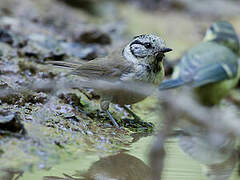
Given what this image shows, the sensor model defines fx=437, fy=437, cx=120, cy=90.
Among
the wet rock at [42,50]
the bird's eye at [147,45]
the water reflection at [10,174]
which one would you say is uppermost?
the bird's eye at [147,45]

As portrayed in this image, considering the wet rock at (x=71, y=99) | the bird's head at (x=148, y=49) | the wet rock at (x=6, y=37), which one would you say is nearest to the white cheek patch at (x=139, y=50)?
the bird's head at (x=148, y=49)

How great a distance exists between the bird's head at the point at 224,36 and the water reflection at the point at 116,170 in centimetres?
309

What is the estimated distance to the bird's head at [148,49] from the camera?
464cm

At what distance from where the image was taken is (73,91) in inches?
197

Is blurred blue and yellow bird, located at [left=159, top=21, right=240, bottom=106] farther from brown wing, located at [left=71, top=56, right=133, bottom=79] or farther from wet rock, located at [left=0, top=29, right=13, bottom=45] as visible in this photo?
wet rock, located at [left=0, top=29, right=13, bottom=45]

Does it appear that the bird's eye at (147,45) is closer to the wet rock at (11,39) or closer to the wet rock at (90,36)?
the wet rock at (11,39)

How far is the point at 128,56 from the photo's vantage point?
190 inches

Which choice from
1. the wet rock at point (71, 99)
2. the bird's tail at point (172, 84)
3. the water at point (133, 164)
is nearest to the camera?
the water at point (133, 164)

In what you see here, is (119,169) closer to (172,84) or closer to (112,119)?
(112,119)

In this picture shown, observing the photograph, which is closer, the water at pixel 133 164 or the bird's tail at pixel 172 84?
the water at pixel 133 164

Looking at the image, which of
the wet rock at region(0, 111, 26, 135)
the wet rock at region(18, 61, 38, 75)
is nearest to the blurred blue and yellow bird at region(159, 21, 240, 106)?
the wet rock at region(18, 61, 38, 75)

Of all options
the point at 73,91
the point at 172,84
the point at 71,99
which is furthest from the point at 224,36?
the point at 71,99

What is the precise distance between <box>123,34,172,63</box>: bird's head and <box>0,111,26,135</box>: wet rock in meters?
1.66

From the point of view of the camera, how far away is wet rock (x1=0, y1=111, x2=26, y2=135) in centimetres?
Answer: 336
